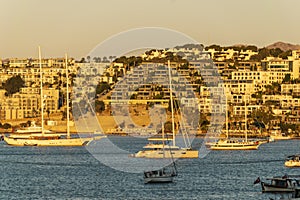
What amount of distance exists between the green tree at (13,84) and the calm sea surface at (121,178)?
78512 millimetres

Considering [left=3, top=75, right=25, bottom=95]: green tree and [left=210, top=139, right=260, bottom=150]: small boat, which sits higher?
[left=3, top=75, right=25, bottom=95]: green tree

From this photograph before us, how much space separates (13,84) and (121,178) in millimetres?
102163

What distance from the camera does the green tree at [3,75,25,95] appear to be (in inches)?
5832

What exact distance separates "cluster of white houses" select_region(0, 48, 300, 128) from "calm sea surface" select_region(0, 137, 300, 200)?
49.2 meters

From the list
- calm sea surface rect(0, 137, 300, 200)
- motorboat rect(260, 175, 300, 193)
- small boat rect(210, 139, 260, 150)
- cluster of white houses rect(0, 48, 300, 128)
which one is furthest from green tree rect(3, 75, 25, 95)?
motorboat rect(260, 175, 300, 193)

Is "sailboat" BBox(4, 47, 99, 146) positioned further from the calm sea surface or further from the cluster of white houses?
the cluster of white houses

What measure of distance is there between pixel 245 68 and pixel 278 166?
305 ft

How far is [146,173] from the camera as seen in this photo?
46.1 meters

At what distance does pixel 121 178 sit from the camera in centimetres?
4931

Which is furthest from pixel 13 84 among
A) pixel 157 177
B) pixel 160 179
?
pixel 157 177

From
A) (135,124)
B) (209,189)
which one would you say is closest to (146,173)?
(209,189)

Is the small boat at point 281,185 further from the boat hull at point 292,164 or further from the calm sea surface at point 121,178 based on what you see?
the boat hull at point 292,164

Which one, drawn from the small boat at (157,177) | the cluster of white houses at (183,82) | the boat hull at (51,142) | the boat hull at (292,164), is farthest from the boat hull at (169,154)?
the cluster of white houses at (183,82)

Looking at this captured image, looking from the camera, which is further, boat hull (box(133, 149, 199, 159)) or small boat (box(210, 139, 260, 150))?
small boat (box(210, 139, 260, 150))
